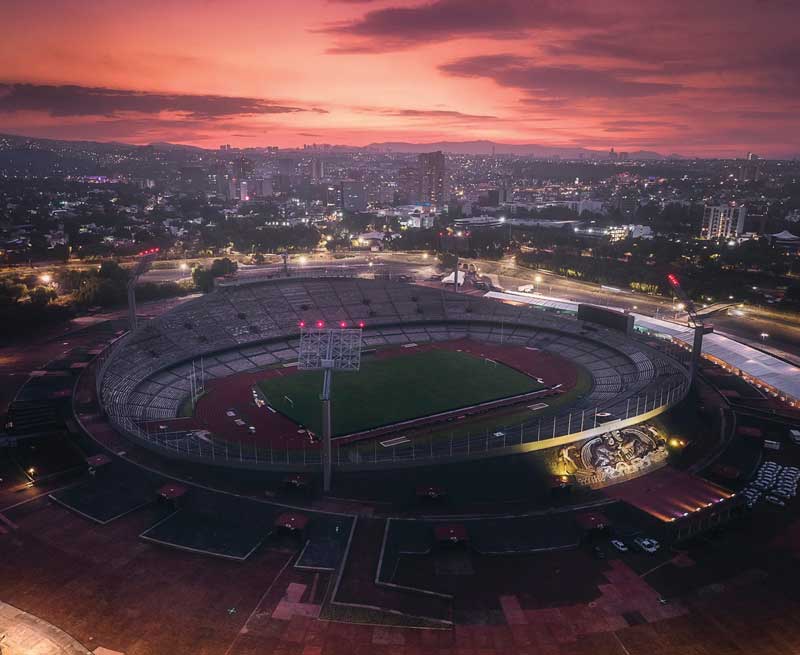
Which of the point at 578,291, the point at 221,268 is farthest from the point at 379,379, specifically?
the point at 578,291

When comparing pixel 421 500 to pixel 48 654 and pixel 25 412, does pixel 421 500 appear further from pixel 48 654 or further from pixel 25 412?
pixel 25 412

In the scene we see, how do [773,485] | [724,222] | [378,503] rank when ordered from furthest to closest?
1. [724,222]
2. [773,485]
3. [378,503]

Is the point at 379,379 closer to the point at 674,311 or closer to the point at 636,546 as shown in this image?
the point at 636,546

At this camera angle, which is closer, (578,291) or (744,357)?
(744,357)

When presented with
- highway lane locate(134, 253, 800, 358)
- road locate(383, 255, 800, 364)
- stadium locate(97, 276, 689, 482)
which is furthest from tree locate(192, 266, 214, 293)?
road locate(383, 255, 800, 364)

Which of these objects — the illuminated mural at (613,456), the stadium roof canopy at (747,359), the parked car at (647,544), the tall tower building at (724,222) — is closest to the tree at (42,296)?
the illuminated mural at (613,456)

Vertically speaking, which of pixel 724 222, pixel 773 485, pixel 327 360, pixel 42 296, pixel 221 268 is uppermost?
pixel 724 222

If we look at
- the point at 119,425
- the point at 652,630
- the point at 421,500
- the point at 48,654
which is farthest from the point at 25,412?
the point at 652,630
